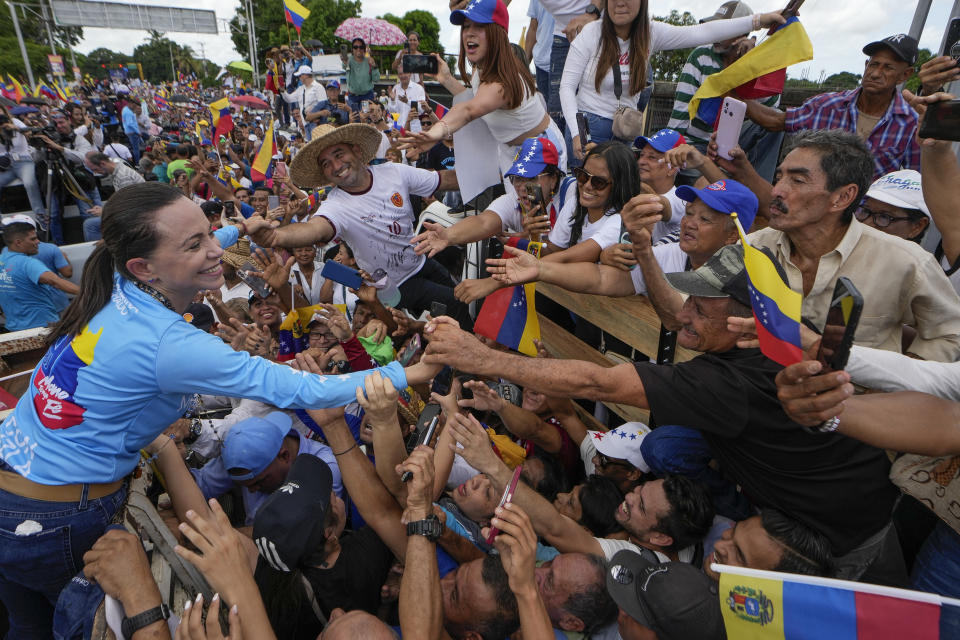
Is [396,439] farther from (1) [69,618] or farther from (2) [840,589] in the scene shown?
(2) [840,589]

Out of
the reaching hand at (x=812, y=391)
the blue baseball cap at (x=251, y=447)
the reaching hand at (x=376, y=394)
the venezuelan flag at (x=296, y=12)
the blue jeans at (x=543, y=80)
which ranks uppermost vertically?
the venezuelan flag at (x=296, y=12)

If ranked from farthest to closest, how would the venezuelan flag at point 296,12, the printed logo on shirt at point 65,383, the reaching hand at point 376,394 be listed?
the venezuelan flag at point 296,12 → the reaching hand at point 376,394 → the printed logo on shirt at point 65,383

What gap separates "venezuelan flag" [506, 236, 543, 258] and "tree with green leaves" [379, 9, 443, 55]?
45953mm

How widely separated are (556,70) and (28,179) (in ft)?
32.9

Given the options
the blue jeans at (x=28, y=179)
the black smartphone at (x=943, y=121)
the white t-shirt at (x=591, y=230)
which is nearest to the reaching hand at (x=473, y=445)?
the white t-shirt at (x=591, y=230)

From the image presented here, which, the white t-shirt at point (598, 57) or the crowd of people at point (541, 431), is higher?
the white t-shirt at point (598, 57)

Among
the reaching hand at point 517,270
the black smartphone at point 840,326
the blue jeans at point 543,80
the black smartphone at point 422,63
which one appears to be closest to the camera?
the black smartphone at point 840,326

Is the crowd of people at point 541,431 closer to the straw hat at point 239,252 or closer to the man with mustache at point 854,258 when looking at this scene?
the man with mustache at point 854,258

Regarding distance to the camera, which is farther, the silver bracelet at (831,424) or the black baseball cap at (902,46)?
the black baseball cap at (902,46)

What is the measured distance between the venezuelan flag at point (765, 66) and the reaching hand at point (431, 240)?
7.44 feet

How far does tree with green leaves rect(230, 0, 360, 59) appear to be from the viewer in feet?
145

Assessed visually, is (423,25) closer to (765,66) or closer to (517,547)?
(765,66)

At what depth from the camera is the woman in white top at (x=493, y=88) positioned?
351cm

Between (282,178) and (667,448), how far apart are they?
6379 mm
